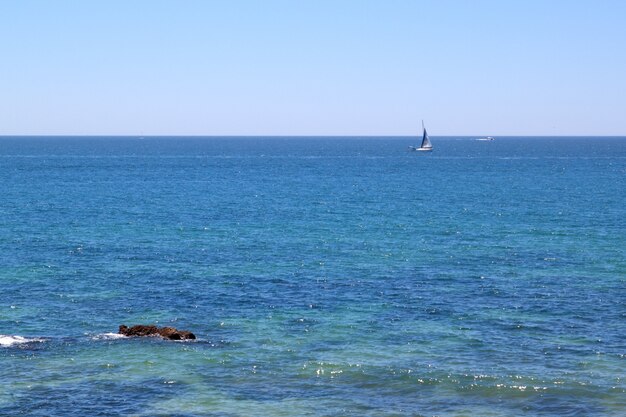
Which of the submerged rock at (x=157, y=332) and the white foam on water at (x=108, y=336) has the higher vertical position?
the submerged rock at (x=157, y=332)

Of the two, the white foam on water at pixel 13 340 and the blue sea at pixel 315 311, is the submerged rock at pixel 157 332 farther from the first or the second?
the white foam on water at pixel 13 340

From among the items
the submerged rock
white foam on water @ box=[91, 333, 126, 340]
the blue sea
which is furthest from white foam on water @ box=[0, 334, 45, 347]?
the submerged rock

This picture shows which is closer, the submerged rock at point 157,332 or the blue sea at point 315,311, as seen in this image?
the blue sea at point 315,311

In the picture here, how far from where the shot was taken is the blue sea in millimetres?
40156

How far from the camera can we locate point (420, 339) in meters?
49.6

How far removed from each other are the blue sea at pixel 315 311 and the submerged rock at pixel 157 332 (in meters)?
0.78

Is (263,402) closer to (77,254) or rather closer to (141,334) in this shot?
(141,334)

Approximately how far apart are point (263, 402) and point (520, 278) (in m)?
33.2

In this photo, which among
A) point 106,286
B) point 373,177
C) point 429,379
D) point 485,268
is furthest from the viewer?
point 373,177

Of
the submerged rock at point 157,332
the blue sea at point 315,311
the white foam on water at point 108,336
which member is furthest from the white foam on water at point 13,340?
the submerged rock at point 157,332

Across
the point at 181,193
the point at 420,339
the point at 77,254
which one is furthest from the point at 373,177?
the point at 420,339

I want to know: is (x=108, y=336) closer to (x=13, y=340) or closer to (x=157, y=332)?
(x=157, y=332)

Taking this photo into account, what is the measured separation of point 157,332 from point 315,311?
1136cm

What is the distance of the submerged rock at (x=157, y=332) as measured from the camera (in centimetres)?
4903
